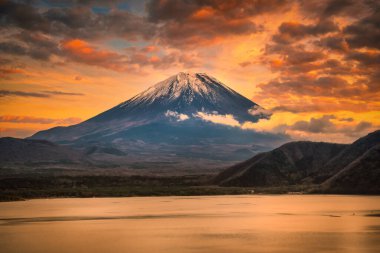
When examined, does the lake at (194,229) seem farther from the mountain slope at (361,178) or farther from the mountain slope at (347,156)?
the mountain slope at (347,156)

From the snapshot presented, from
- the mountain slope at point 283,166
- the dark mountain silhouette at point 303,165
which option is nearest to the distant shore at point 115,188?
the dark mountain silhouette at point 303,165

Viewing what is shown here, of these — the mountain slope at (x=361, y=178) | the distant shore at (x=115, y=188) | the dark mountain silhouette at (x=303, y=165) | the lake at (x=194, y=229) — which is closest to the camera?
the lake at (x=194, y=229)

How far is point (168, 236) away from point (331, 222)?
57.5ft

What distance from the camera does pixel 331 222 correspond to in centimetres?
5562

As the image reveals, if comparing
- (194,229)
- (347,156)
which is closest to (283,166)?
(347,156)

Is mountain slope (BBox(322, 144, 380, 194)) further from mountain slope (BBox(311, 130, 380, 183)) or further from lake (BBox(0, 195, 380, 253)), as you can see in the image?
lake (BBox(0, 195, 380, 253))

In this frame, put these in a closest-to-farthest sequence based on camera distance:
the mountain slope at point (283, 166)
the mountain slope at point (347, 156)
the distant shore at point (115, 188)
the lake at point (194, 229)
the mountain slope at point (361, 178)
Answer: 1. the lake at point (194, 229)
2. the mountain slope at point (361, 178)
3. the distant shore at point (115, 188)
4. the mountain slope at point (347, 156)
5. the mountain slope at point (283, 166)

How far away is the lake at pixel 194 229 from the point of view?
4069 cm

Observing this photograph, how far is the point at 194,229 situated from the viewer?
169ft

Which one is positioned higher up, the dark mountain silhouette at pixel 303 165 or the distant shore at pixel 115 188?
the dark mountain silhouette at pixel 303 165

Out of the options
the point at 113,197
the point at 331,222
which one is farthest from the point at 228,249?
the point at 113,197

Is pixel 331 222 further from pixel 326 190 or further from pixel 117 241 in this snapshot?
pixel 326 190

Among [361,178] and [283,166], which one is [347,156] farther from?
[361,178]

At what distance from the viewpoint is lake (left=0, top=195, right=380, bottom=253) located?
1602 inches
